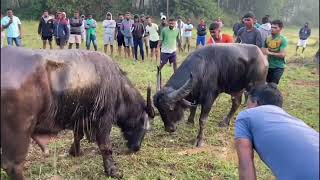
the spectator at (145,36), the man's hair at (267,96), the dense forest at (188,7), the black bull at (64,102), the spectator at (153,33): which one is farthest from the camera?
A: the spectator at (145,36)

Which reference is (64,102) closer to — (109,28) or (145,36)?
(145,36)

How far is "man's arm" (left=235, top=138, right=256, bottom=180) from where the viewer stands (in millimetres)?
2988

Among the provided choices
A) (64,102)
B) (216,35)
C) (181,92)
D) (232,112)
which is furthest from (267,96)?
(216,35)

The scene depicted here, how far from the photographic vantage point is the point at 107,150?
5.18 meters

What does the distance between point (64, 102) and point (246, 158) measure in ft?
6.91

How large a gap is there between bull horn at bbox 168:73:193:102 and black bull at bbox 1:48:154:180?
24.4 inches

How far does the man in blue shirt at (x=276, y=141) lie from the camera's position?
2.69 meters

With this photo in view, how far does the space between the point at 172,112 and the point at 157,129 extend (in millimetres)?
810

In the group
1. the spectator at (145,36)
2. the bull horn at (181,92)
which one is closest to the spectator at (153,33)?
the spectator at (145,36)

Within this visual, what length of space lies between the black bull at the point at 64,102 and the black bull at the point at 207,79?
2.33 ft

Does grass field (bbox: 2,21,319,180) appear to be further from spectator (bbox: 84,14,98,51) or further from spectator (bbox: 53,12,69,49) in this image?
spectator (bbox: 84,14,98,51)

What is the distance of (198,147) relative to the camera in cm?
648

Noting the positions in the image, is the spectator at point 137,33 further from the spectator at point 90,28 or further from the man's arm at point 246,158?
the man's arm at point 246,158

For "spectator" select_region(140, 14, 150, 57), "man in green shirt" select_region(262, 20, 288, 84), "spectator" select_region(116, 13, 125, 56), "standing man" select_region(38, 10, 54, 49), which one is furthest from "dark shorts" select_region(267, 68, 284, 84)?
"standing man" select_region(38, 10, 54, 49)
